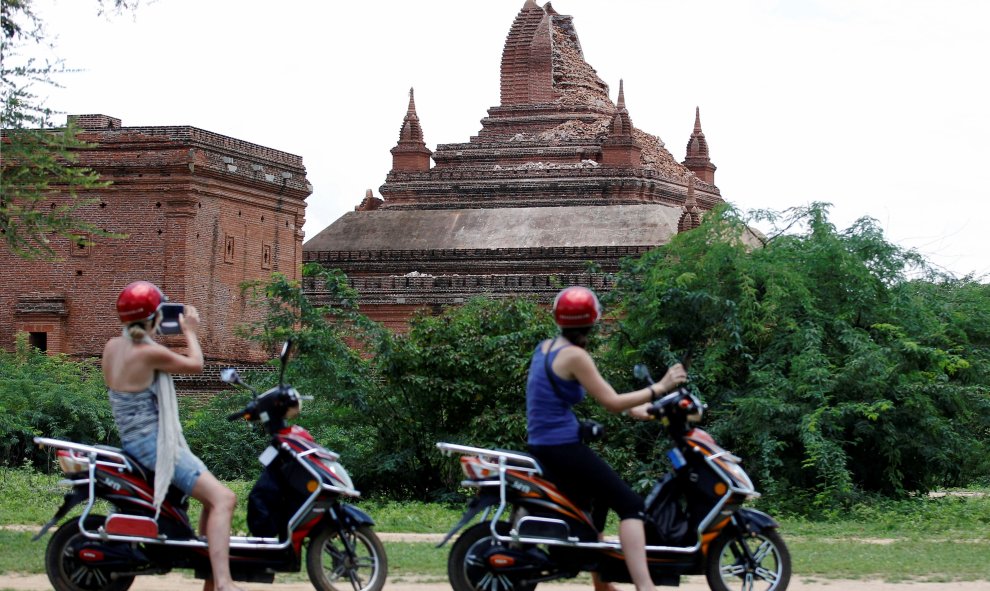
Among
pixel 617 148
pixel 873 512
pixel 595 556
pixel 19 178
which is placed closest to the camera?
pixel 595 556

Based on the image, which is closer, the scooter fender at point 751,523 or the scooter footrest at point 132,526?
the scooter footrest at point 132,526

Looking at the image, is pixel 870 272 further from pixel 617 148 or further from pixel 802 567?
pixel 617 148

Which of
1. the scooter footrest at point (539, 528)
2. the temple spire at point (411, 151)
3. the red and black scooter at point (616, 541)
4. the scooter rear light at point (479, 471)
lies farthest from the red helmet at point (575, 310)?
the temple spire at point (411, 151)

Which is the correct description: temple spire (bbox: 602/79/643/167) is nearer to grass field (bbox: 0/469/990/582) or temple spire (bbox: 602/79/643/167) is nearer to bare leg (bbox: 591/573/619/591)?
grass field (bbox: 0/469/990/582)

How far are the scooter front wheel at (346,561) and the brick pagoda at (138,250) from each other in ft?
71.7

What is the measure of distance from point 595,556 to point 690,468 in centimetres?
59

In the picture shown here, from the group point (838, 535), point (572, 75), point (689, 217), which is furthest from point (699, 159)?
point (838, 535)

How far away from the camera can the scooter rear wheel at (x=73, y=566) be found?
7355mm

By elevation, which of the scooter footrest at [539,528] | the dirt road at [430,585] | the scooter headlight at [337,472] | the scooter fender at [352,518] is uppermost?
the scooter headlight at [337,472]

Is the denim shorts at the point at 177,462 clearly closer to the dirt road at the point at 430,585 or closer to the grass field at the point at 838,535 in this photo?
the dirt road at the point at 430,585

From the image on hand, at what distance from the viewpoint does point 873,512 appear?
14.2 m

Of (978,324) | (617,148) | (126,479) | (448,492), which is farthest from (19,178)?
(617,148)

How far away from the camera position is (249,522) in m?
7.49

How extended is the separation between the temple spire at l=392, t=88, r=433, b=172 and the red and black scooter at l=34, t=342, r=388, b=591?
36918mm
